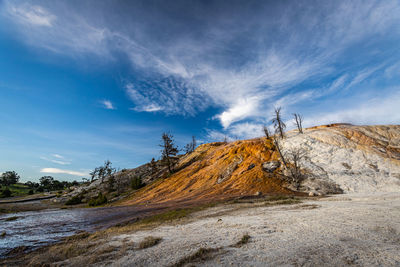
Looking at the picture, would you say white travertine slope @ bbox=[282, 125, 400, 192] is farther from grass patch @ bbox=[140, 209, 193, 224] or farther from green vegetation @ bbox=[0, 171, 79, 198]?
green vegetation @ bbox=[0, 171, 79, 198]

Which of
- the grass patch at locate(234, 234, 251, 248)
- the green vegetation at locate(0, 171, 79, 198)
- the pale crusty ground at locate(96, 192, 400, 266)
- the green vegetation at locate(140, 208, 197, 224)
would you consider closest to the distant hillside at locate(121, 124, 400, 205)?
the green vegetation at locate(140, 208, 197, 224)

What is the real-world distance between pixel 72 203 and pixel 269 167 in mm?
46523

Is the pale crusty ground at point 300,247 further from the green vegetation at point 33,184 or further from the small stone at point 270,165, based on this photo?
the green vegetation at point 33,184

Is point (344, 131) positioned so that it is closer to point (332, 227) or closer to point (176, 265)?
point (332, 227)

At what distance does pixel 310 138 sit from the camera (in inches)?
1401

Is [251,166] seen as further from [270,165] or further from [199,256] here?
[199,256]

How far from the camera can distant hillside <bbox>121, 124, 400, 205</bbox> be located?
23469 mm

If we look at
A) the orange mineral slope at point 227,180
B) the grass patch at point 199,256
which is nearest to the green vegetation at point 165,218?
the grass patch at point 199,256

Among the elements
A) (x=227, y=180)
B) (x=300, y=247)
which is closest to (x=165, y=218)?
(x=300, y=247)

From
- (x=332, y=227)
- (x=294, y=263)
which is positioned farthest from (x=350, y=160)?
(x=294, y=263)

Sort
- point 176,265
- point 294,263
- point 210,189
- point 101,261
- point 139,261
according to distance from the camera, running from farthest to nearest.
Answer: point 210,189
point 101,261
point 139,261
point 176,265
point 294,263

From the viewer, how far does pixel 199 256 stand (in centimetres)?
495

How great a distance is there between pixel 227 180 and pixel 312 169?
43.6ft

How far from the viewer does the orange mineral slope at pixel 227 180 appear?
1029 inches
